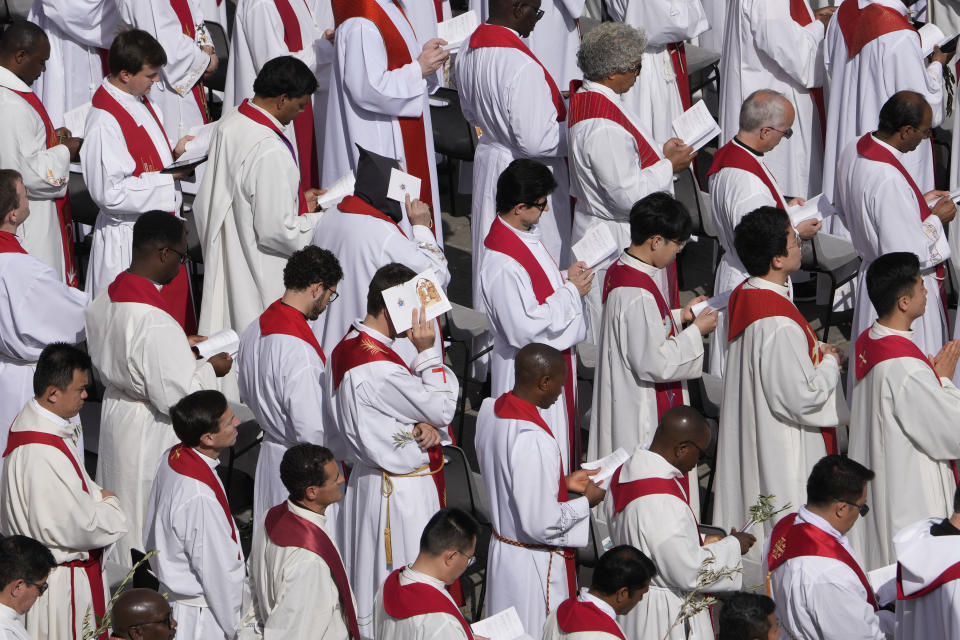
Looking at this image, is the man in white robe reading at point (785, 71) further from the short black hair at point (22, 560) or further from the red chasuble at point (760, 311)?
the short black hair at point (22, 560)

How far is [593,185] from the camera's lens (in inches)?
346

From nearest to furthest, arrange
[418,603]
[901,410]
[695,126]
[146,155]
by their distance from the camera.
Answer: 1. [418,603]
2. [901,410]
3. [695,126]
4. [146,155]

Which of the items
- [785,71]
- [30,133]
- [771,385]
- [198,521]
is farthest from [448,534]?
[785,71]

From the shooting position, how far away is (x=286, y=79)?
844cm

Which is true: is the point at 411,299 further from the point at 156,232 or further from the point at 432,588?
the point at 432,588

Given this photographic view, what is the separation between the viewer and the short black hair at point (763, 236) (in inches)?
291

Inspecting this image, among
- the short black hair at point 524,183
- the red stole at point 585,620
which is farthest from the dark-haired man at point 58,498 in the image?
the short black hair at point 524,183

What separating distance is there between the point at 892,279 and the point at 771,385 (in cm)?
68

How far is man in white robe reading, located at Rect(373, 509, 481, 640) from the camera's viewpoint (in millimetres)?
5840

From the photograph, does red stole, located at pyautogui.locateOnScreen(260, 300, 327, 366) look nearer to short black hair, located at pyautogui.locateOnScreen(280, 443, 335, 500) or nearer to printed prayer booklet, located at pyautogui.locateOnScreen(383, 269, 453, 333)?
printed prayer booklet, located at pyautogui.locateOnScreen(383, 269, 453, 333)

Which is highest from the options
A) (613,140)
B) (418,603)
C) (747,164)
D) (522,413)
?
(613,140)

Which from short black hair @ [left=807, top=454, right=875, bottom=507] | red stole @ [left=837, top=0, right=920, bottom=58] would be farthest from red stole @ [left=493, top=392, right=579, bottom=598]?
red stole @ [left=837, top=0, right=920, bottom=58]

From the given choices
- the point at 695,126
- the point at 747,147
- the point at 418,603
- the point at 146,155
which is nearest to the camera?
the point at 418,603

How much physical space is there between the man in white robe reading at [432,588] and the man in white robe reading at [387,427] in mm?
1028
